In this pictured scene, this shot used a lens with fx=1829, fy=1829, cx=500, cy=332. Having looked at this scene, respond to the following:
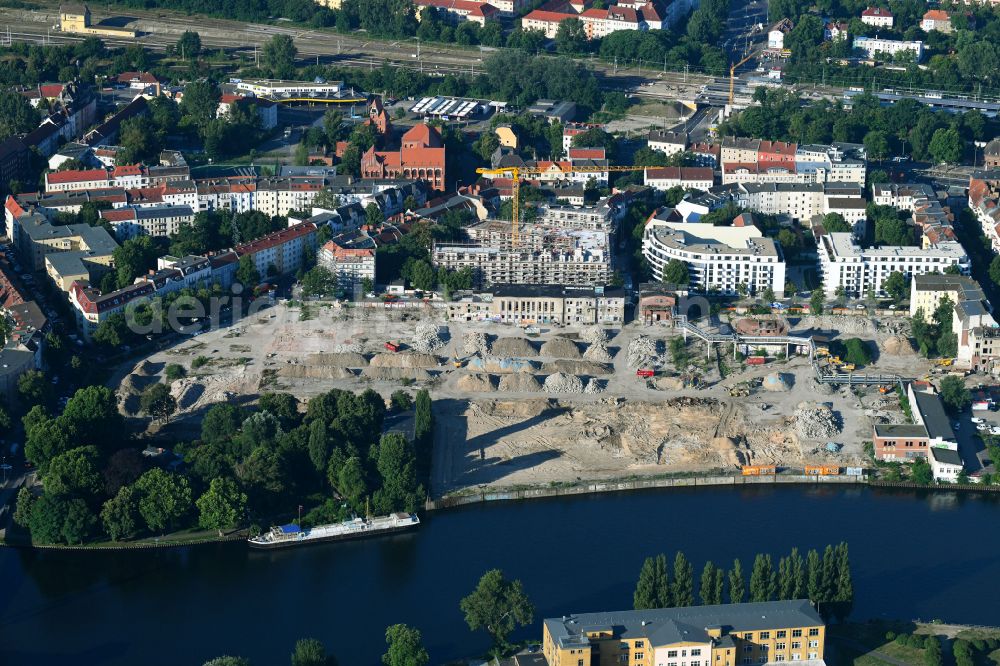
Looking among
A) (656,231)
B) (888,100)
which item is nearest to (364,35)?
(888,100)

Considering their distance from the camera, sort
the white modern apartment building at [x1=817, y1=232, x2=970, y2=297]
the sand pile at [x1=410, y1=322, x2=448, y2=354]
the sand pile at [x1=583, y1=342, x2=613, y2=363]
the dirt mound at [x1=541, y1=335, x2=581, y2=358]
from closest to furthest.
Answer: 1. the sand pile at [x1=583, y1=342, x2=613, y2=363]
2. the dirt mound at [x1=541, y1=335, x2=581, y2=358]
3. the sand pile at [x1=410, y1=322, x2=448, y2=354]
4. the white modern apartment building at [x1=817, y1=232, x2=970, y2=297]

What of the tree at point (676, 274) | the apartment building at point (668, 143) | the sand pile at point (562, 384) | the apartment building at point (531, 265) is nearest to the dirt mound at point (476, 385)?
the sand pile at point (562, 384)

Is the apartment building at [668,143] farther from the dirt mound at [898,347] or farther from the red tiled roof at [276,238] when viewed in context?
the dirt mound at [898,347]

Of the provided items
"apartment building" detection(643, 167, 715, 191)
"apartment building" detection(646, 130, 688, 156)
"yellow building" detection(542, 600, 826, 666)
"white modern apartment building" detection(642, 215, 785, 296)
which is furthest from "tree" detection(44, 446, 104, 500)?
"apartment building" detection(646, 130, 688, 156)

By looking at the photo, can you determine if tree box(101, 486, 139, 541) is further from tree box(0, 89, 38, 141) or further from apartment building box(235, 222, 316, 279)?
tree box(0, 89, 38, 141)

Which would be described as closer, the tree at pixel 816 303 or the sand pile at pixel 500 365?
the sand pile at pixel 500 365

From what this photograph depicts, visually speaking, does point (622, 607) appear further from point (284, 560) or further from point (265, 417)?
point (265, 417)
